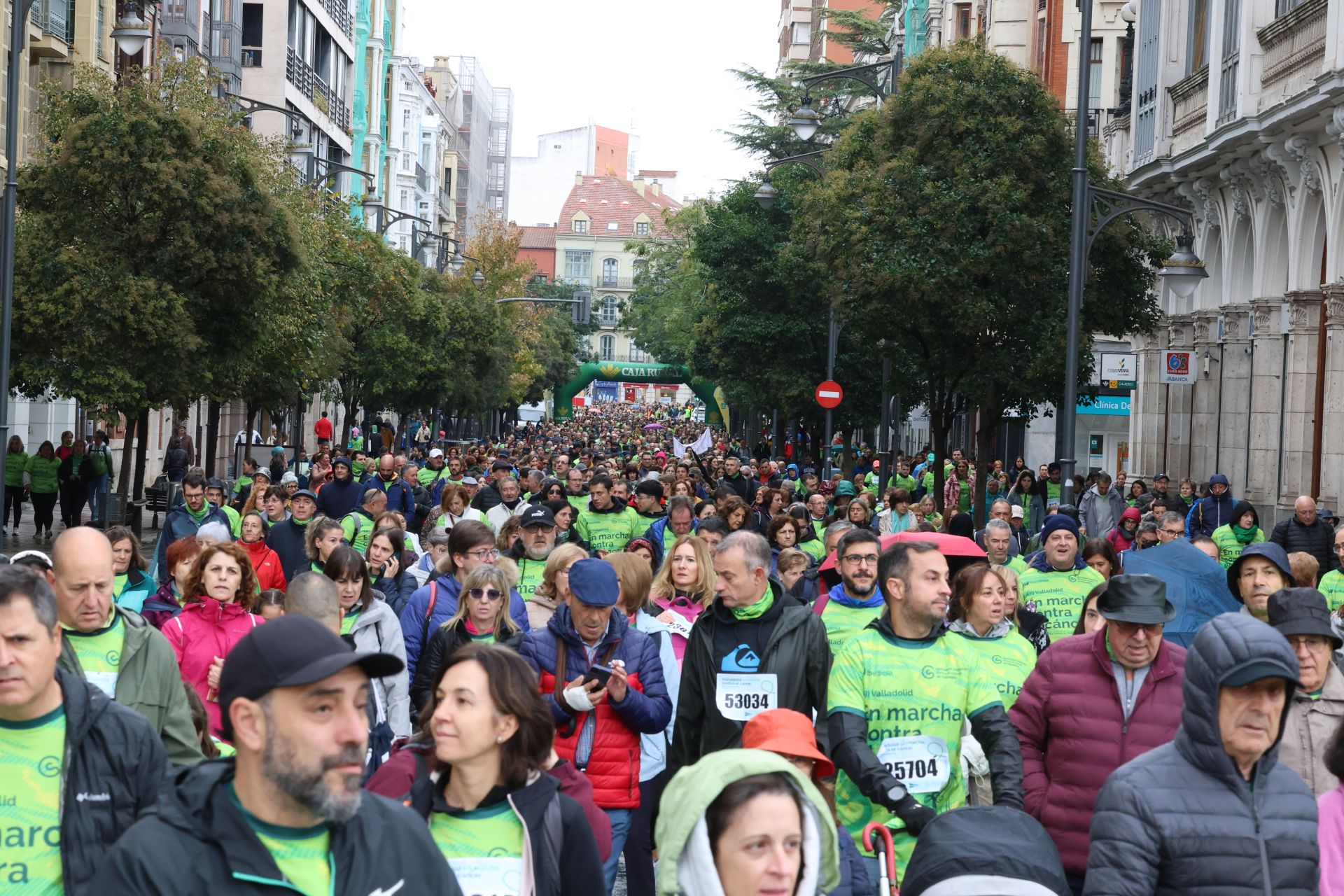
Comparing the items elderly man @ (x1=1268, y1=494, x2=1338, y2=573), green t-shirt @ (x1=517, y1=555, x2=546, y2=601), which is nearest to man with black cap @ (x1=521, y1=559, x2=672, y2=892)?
green t-shirt @ (x1=517, y1=555, x2=546, y2=601)

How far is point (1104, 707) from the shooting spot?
6312mm

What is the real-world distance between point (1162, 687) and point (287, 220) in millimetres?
22295

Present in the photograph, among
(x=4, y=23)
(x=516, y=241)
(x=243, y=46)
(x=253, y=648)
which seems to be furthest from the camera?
(x=516, y=241)

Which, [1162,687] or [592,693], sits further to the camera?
[592,693]

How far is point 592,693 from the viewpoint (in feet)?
22.7

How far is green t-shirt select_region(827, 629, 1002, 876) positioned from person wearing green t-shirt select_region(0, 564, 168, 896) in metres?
2.57

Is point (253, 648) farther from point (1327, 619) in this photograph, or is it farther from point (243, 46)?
point (243, 46)

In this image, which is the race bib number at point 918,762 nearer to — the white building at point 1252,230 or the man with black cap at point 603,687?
the man with black cap at point 603,687

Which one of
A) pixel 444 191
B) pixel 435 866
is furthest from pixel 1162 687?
pixel 444 191

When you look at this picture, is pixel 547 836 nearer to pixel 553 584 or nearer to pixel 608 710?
pixel 608 710

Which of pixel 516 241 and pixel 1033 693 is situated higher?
pixel 516 241

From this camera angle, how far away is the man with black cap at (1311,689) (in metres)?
6.34

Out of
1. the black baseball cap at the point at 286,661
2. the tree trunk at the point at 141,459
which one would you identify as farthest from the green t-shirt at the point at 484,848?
the tree trunk at the point at 141,459

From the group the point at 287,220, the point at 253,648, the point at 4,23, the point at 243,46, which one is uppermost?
the point at 243,46
